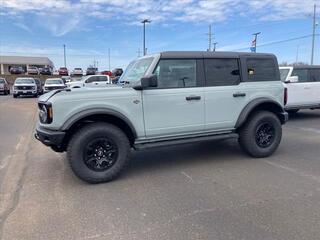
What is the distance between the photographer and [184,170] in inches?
249

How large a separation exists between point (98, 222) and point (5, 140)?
6.38 meters

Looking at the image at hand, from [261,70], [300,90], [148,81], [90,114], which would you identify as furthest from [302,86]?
[90,114]

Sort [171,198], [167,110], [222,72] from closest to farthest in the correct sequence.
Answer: [171,198] < [167,110] < [222,72]

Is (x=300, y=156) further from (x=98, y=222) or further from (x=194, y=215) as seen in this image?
(x=98, y=222)

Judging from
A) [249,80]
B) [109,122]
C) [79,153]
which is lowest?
[79,153]

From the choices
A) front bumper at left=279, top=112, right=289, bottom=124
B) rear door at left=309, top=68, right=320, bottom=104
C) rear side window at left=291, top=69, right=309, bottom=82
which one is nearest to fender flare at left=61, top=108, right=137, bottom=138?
front bumper at left=279, top=112, right=289, bottom=124

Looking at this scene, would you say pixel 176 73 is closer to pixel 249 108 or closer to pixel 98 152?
pixel 249 108

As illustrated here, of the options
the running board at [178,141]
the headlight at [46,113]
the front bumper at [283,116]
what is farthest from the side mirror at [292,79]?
the headlight at [46,113]

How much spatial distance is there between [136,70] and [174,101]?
3.40 ft

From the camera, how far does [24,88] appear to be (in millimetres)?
31109

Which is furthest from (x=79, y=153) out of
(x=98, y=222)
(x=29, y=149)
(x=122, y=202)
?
(x=29, y=149)

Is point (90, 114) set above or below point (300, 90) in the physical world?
above

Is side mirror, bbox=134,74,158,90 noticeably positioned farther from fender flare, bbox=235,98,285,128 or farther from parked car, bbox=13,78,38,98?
parked car, bbox=13,78,38,98

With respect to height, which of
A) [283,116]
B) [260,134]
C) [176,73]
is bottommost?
[260,134]
